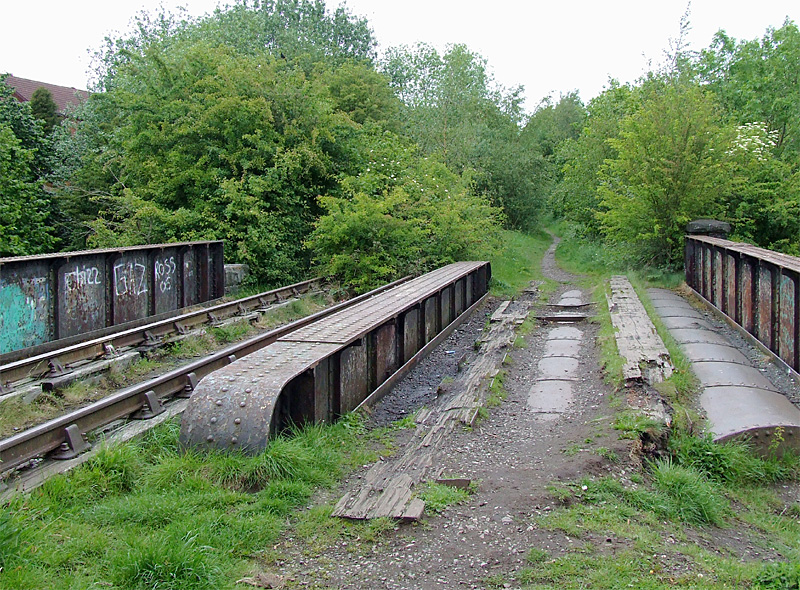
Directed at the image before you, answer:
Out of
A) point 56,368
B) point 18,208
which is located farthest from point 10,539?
point 18,208

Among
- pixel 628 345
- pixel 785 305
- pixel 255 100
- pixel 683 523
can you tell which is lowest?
pixel 683 523

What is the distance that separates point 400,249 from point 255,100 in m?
5.85

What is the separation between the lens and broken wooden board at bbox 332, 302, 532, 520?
462 cm

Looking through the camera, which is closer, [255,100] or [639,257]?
[255,100]

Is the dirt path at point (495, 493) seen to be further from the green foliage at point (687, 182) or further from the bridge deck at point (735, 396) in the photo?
the green foliage at point (687, 182)

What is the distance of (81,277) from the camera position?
1088cm

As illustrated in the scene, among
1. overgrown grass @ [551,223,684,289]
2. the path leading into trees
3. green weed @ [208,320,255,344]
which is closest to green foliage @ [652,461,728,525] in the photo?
the path leading into trees

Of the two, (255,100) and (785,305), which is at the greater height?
(255,100)

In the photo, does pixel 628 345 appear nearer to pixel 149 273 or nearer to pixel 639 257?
pixel 149 273

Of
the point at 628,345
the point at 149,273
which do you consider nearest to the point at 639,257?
the point at 628,345

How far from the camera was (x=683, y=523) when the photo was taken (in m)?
4.86

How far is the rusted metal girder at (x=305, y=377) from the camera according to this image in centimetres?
539

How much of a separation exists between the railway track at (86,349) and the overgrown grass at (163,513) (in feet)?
9.35

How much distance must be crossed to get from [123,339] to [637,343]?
7.54m
